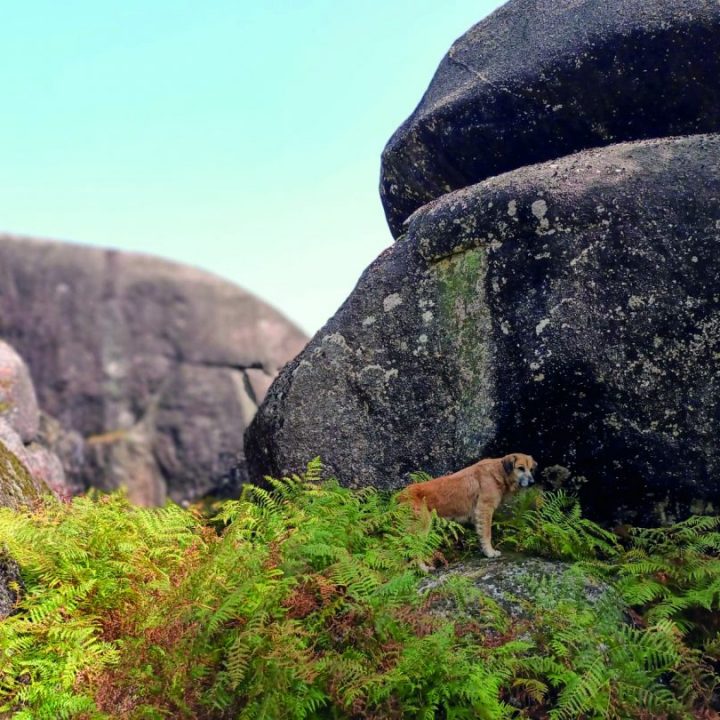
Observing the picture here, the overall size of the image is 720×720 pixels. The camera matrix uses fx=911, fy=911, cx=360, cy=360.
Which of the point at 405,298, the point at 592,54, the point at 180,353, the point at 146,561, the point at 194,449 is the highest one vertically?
the point at 592,54

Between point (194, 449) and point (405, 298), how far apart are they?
19.8 metres

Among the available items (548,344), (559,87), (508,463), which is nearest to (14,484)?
(508,463)

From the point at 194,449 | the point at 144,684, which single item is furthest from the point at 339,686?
the point at 194,449

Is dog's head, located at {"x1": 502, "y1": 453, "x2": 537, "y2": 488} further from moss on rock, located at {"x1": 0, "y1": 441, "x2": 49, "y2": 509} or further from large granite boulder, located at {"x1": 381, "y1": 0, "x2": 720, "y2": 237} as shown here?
moss on rock, located at {"x1": 0, "y1": 441, "x2": 49, "y2": 509}

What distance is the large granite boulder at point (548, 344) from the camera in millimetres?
9203

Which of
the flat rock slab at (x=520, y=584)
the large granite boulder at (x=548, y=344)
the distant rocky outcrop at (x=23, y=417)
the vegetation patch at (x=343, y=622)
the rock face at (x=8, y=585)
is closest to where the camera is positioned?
the vegetation patch at (x=343, y=622)

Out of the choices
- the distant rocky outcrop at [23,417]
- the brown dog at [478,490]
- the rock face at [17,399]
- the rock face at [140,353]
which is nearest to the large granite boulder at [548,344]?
the brown dog at [478,490]

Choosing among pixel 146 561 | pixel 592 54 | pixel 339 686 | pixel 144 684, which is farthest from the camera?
pixel 592 54

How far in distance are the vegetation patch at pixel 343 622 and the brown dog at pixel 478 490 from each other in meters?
0.29

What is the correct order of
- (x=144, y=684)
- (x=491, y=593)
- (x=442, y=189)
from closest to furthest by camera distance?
1. (x=144, y=684)
2. (x=491, y=593)
3. (x=442, y=189)

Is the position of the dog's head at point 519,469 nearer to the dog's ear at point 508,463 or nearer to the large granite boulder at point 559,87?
the dog's ear at point 508,463

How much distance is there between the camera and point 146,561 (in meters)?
8.66

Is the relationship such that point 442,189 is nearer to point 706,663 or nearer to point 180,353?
point 706,663

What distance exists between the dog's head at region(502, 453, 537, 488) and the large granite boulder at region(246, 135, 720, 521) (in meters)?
0.58
